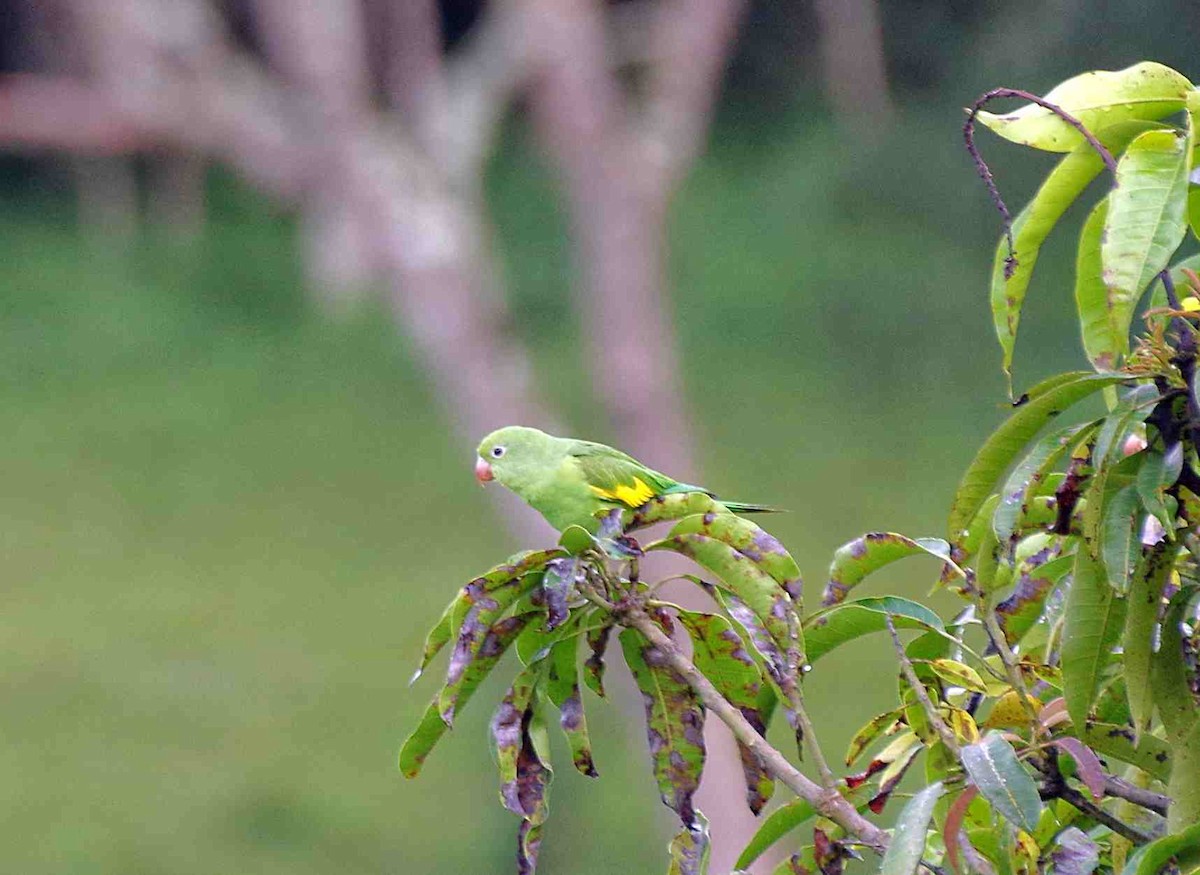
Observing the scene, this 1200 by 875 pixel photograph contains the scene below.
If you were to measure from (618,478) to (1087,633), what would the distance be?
0.56 metres

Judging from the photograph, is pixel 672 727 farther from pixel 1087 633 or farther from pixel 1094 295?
pixel 1094 295

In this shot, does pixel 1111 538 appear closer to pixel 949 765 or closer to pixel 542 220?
pixel 949 765

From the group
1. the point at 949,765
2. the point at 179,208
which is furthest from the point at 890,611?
the point at 179,208

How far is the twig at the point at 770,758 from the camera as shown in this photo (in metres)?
0.77

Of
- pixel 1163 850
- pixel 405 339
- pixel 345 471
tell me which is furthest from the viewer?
pixel 405 339

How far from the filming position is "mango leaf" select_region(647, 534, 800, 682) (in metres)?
0.80

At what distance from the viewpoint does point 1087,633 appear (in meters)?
0.78

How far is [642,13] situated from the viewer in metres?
6.26

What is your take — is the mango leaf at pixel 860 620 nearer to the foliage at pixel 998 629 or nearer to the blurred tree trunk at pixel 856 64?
the foliage at pixel 998 629

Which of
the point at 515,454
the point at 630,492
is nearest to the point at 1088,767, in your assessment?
the point at 630,492

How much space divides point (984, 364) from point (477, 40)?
2.60m

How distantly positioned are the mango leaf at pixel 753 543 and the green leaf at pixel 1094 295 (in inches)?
7.9

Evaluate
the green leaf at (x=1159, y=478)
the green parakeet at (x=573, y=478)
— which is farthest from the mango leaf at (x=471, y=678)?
the green parakeet at (x=573, y=478)

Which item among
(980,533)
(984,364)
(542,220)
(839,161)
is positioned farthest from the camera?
(542,220)
